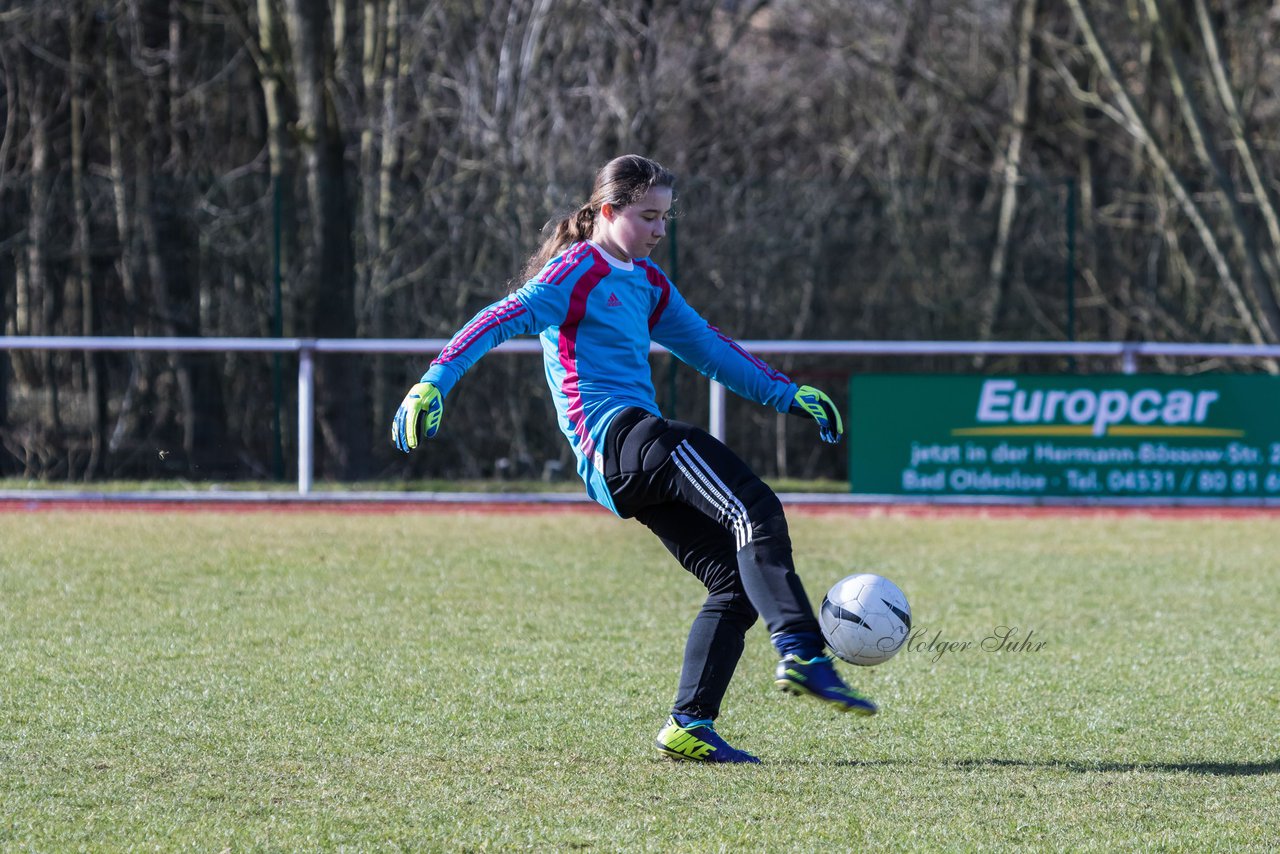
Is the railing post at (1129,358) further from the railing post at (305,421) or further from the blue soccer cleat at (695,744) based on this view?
the blue soccer cleat at (695,744)

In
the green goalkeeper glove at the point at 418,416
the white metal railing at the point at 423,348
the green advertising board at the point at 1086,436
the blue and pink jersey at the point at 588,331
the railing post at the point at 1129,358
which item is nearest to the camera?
the green goalkeeper glove at the point at 418,416

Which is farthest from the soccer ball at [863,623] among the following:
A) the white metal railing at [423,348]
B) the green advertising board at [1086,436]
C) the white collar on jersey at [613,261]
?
the white metal railing at [423,348]

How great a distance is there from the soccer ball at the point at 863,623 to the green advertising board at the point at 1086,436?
25.4ft

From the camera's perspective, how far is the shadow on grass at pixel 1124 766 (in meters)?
4.53

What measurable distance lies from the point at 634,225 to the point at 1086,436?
27.5ft

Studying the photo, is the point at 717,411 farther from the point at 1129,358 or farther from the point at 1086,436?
the point at 1129,358

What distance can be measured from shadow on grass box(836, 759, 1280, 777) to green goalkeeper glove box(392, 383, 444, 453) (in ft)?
5.07

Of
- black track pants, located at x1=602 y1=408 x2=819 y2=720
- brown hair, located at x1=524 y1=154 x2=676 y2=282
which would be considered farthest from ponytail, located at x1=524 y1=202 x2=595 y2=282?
black track pants, located at x1=602 y1=408 x2=819 y2=720

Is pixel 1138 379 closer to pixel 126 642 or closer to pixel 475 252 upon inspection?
pixel 475 252

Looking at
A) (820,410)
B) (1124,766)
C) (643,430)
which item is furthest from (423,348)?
(1124,766)

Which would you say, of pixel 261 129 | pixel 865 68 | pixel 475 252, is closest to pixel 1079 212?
pixel 475 252

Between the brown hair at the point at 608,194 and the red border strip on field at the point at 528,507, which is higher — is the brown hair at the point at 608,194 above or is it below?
above

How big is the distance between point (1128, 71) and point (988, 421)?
37.1 feet

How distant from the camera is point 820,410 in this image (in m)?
4.80
